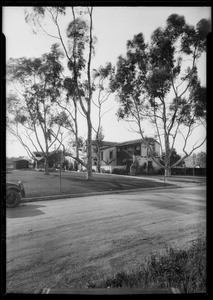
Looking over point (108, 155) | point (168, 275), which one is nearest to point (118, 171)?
point (108, 155)

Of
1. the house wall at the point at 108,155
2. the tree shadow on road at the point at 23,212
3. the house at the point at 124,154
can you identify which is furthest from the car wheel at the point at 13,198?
the house wall at the point at 108,155

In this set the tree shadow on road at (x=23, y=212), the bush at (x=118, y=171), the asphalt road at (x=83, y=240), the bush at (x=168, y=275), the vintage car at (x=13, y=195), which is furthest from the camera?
the bush at (x=118, y=171)

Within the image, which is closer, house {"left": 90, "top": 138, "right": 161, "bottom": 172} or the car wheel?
the car wheel

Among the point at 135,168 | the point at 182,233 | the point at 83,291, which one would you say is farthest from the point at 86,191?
the point at 135,168

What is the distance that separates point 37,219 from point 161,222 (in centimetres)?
381

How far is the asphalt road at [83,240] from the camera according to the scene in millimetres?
3447

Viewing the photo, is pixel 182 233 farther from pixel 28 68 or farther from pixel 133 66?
pixel 28 68

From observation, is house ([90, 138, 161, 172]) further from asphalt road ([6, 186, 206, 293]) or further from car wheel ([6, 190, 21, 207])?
asphalt road ([6, 186, 206, 293])

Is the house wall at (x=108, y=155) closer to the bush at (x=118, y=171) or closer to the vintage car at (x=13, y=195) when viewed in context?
the bush at (x=118, y=171)

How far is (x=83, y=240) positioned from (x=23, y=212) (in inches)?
152

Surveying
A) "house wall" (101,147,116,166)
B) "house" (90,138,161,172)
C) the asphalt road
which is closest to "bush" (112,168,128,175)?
"house" (90,138,161,172)

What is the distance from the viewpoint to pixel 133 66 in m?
19.4

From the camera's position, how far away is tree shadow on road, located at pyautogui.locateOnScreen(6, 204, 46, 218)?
7.47 meters

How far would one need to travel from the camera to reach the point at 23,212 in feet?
26.1
